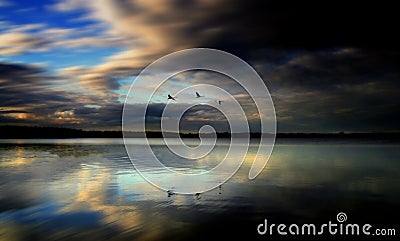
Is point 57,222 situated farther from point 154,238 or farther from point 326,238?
point 326,238

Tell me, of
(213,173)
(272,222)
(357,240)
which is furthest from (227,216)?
(213,173)

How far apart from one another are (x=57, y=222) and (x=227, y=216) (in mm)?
6660

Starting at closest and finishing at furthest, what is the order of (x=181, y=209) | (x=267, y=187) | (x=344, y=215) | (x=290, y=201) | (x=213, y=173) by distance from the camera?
1. (x=344, y=215)
2. (x=181, y=209)
3. (x=290, y=201)
4. (x=267, y=187)
5. (x=213, y=173)

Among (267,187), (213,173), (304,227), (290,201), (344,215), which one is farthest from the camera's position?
(213,173)

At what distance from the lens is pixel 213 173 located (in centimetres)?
2908

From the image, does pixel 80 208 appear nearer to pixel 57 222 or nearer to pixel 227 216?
pixel 57 222

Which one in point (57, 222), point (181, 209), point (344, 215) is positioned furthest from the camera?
point (181, 209)

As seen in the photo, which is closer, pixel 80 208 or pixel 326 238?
pixel 326 238

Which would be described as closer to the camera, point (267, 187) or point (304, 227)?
point (304, 227)

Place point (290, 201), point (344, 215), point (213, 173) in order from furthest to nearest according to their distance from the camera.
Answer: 1. point (213, 173)
2. point (290, 201)
3. point (344, 215)

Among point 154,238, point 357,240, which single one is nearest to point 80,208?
point 154,238

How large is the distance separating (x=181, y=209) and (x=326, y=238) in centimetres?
645

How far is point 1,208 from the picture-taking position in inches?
645

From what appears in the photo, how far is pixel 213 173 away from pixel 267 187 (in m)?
7.98
